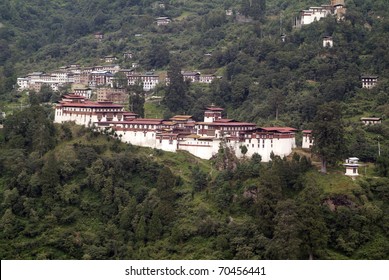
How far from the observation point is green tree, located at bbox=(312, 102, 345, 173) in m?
58.3

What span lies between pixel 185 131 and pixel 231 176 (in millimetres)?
7590

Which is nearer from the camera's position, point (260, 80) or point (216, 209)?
point (216, 209)

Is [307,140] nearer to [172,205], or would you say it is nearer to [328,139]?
[328,139]

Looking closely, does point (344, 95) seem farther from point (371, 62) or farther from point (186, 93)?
point (186, 93)

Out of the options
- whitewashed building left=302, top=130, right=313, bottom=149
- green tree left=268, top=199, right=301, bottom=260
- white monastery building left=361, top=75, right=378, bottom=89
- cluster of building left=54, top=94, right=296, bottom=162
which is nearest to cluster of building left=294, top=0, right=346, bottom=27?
white monastery building left=361, top=75, right=378, bottom=89

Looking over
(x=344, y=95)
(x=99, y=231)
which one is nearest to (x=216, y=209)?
(x=99, y=231)

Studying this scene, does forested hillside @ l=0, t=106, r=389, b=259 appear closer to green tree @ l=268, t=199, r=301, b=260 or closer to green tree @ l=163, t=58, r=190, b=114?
green tree @ l=268, t=199, r=301, b=260

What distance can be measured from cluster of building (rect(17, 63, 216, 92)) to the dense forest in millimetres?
2337

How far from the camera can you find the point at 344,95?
240 ft

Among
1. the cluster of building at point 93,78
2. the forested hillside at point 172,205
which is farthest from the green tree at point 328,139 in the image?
the cluster of building at point 93,78

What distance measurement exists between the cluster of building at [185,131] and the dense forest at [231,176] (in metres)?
1.06

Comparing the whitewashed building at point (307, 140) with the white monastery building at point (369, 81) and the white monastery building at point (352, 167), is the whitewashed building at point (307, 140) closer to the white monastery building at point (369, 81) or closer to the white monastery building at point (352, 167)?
the white monastery building at point (352, 167)

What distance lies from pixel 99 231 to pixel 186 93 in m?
24.7

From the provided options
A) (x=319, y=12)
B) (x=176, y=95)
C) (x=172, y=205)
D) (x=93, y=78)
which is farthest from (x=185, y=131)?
(x=319, y=12)
